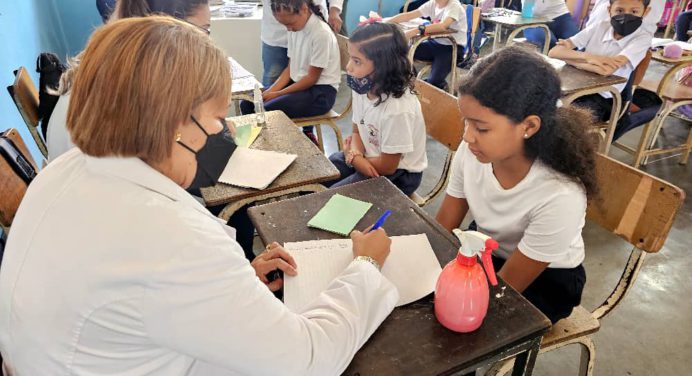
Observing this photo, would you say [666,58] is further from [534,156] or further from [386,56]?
Result: [534,156]

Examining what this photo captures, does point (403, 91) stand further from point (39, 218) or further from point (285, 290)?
point (39, 218)

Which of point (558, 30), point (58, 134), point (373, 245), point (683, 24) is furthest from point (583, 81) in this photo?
point (683, 24)

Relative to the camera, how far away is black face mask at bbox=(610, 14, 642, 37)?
2.54m

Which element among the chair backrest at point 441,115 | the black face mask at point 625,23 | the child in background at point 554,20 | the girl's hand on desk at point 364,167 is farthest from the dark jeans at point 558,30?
the girl's hand on desk at point 364,167

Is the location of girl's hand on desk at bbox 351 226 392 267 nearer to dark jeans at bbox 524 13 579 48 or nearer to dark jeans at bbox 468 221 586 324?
dark jeans at bbox 468 221 586 324

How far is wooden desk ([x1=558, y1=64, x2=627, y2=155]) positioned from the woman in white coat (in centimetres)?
212

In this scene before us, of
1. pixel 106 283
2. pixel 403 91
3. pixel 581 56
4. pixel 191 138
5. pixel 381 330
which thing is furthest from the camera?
pixel 581 56

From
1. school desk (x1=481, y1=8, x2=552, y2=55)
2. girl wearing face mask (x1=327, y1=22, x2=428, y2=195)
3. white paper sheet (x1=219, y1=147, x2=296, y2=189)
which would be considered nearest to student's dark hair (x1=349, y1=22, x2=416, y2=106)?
girl wearing face mask (x1=327, y1=22, x2=428, y2=195)

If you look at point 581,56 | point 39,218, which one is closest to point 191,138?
point 39,218

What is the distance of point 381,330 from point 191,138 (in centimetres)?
47

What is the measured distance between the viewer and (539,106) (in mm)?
1074

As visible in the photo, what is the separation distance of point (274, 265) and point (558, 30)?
15.2 feet

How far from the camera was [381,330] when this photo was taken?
32.9 inches

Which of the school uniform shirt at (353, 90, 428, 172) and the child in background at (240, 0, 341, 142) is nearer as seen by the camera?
the school uniform shirt at (353, 90, 428, 172)
